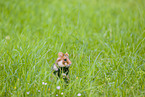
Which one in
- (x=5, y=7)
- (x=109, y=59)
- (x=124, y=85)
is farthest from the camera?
(x=5, y=7)

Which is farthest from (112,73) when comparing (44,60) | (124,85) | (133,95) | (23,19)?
(23,19)

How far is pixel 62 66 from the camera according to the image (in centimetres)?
220

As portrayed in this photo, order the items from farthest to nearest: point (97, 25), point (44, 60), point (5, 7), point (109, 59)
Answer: point (5, 7)
point (97, 25)
point (109, 59)
point (44, 60)

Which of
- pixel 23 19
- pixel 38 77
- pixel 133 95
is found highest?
pixel 23 19

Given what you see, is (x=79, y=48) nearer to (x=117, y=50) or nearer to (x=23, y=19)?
(x=117, y=50)

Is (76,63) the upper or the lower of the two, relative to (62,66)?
lower

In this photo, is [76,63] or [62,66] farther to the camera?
[76,63]

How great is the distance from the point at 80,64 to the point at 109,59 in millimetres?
578

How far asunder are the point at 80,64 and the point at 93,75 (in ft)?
1.35

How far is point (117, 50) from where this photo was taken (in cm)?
328

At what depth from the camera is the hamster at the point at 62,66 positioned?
2207 mm

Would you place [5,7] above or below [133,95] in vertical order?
above

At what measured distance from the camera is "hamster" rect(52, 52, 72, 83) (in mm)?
2207

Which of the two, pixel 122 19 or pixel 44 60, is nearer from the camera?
pixel 44 60
